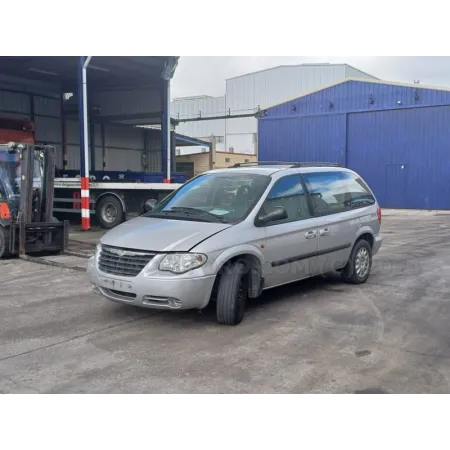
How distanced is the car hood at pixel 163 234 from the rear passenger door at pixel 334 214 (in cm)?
161

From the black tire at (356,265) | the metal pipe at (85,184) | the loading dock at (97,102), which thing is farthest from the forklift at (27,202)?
the loading dock at (97,102)

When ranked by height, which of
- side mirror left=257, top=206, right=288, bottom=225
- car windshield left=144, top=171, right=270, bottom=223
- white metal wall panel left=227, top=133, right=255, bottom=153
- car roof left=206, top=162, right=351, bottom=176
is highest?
white metal wall panel left=227, top=133, right=255, bottom=153

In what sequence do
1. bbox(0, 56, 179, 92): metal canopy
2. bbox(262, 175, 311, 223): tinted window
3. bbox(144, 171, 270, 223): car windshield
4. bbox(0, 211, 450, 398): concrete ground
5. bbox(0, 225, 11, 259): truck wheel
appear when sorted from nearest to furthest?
1. bbox(0, 211, 450, 398): concrete ground
2. bbox(144, 171, 270, 223): car windshield
3. bbox(262, 175, 311, 223): tinted window
4. bbox(0, 225, 11, 259): truck wheel
5. bbox(0, 56, 179, 92): metal canopy

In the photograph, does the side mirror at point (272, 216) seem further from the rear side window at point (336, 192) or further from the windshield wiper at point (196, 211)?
the rear side window at point (336, 192)

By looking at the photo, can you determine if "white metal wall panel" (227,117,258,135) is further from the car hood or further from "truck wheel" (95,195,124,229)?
the car hood

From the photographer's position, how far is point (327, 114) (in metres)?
27.1

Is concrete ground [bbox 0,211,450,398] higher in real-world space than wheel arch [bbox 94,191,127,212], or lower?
lower

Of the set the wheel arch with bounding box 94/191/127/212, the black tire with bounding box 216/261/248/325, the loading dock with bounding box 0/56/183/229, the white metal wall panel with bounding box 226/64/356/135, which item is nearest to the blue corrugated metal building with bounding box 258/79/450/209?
the loading dock with bounding box 0/56/183/229

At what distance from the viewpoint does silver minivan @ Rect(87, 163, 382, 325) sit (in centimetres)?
509

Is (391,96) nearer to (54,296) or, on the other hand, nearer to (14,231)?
(14,231)

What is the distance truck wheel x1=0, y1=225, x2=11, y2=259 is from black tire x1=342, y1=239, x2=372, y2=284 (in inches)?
247

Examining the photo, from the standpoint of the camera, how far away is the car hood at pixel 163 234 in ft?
16.9

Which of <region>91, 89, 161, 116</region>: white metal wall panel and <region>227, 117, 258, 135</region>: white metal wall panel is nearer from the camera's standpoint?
<region>91, 89, 161, 116</region>: white metal wall panel

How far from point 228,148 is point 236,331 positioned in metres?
45.5
